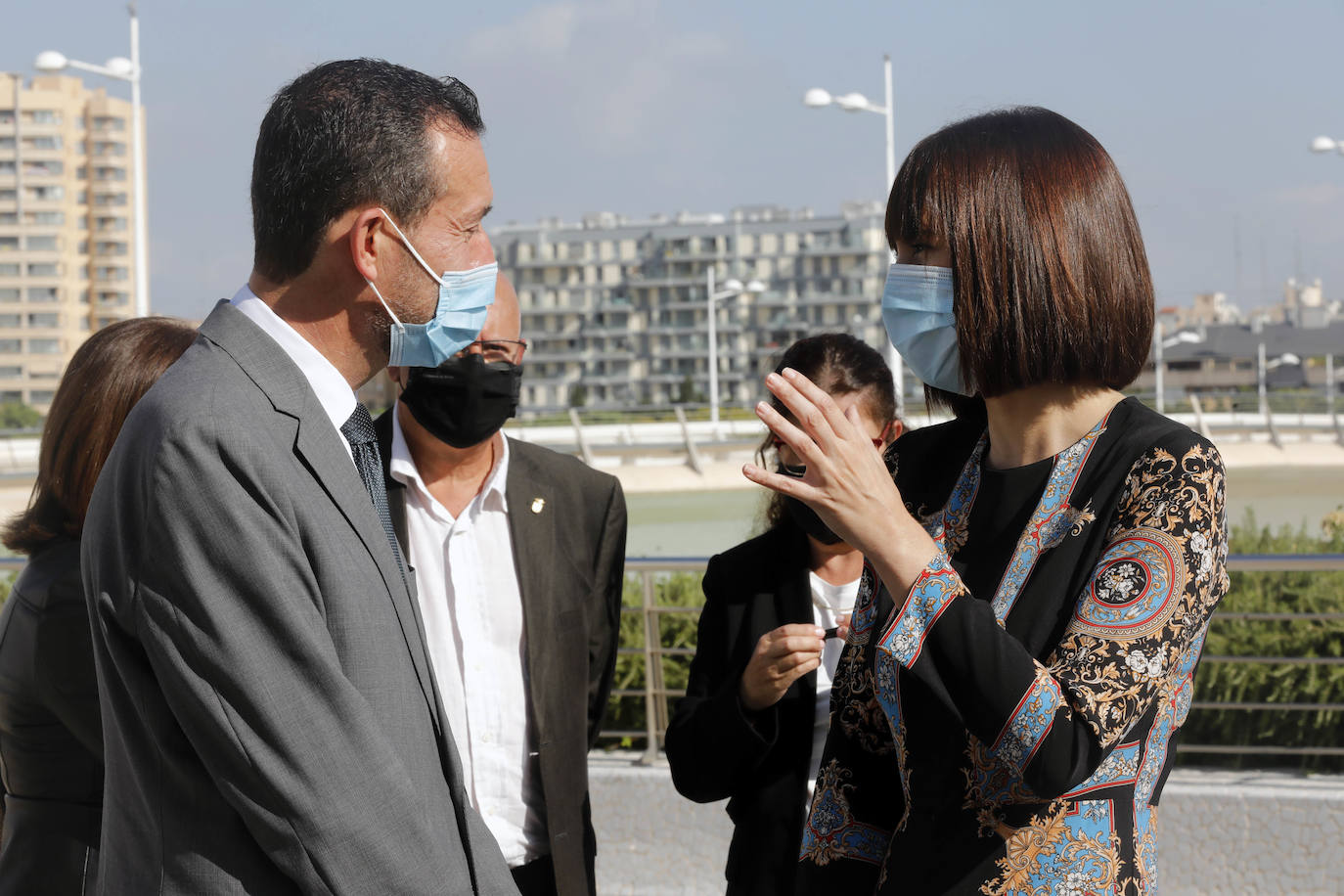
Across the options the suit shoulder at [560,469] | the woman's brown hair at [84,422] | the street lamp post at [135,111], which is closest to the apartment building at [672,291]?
the street lamp post at [135,111]

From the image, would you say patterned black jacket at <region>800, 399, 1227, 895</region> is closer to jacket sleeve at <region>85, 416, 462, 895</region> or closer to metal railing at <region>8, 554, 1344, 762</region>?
jacket sleeve at <region>85, 416, 462, 895</region>

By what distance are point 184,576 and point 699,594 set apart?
5453 mm

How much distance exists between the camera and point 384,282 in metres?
1.91

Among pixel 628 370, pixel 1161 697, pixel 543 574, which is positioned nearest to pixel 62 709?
pixel 543 574

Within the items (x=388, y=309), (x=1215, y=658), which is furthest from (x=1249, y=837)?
(x=388, y=309)

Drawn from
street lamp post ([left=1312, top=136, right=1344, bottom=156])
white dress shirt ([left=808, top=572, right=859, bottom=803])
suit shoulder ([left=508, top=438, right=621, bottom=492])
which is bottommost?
white dress shirt ([left=808, top=572, right=859, bottom=803])

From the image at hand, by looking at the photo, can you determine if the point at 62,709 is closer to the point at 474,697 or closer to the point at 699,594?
the point at 474,697

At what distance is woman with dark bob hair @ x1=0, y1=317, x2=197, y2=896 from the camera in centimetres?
235

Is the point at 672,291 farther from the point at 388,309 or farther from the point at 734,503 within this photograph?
the point at 388,309

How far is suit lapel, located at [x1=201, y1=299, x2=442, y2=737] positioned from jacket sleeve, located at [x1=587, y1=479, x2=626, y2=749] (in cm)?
156

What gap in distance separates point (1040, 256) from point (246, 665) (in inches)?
49.0

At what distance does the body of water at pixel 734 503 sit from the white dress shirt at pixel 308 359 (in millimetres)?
23220

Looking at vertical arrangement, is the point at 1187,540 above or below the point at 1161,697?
above

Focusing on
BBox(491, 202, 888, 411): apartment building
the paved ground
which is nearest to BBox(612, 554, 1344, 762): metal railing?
the paved ground
